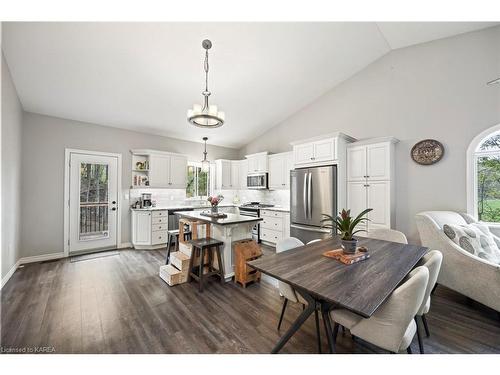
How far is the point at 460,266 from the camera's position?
2234 millimetres

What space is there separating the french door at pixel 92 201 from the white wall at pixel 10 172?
76 cm

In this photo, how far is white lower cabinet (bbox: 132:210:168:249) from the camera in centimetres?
451

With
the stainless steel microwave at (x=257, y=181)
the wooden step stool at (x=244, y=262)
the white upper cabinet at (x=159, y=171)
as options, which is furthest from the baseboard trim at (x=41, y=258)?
the stainless steel microwave at (x=257, y=181)

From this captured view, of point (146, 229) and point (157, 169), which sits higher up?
point (157, 169)

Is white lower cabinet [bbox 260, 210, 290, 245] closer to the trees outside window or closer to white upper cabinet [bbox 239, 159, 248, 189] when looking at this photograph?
white upper cabinet [bbox 239, 159, 248, 189]

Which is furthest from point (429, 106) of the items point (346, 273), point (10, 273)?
point (10, 273)

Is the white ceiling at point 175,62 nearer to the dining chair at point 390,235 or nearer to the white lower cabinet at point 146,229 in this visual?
the white lower cabinet at point 146,229

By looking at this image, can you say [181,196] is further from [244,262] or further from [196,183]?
[244,262]

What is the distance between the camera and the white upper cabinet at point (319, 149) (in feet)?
11.8

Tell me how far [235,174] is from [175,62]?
3.59 meters

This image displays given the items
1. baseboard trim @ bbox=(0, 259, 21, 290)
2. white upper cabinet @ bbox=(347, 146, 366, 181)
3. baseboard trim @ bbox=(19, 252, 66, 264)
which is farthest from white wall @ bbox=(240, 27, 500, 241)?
baseboard trim @ bbox=(19, 252, 66, 264)

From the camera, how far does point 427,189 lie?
10.7 ft

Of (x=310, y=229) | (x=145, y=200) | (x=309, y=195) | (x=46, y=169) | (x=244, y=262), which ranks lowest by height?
(x=244, y=262)
